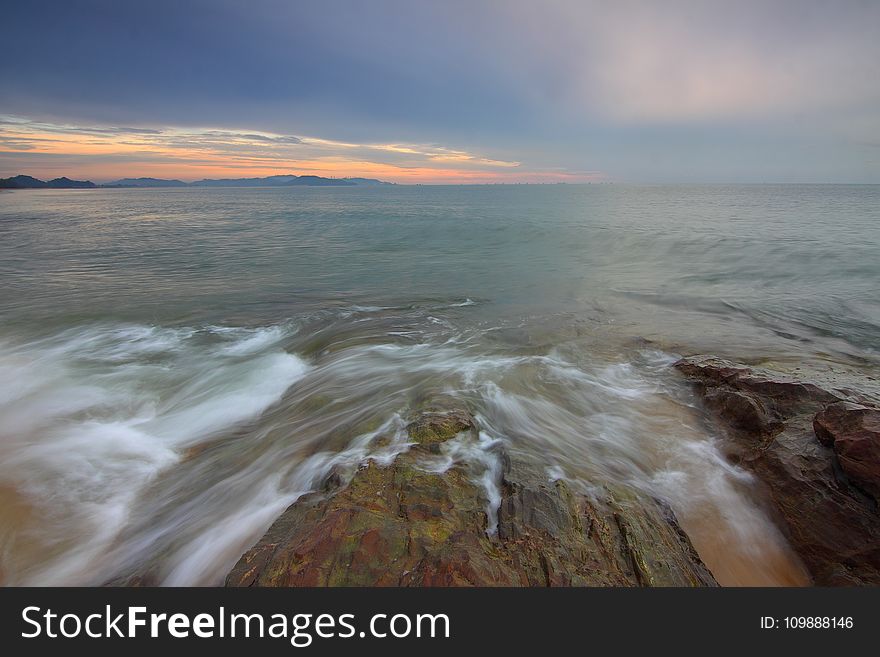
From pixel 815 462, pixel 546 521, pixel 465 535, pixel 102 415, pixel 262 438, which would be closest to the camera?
pixel 465 535

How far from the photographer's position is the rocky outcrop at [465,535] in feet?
11.8

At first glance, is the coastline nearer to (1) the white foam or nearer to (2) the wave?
(2) the wave

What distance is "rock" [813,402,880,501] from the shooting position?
4.83 meters

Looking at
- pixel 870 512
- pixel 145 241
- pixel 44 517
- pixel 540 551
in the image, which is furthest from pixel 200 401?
pixel 145 241

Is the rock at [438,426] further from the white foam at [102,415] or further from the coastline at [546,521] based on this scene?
the white foam at [102,415]

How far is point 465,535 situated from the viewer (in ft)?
13.4

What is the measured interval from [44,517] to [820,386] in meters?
11.4

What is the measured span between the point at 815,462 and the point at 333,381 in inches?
309

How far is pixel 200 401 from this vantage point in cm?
857

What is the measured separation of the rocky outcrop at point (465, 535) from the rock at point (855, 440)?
7.06ft

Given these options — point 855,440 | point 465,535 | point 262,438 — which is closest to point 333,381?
point 262,438

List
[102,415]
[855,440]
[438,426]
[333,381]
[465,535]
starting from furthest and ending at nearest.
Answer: [333,381], [102,415], [438,426], [855,440], [465,535]

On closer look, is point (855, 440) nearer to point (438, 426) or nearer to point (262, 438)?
point (438, 426)

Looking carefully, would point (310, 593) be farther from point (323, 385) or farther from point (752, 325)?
point (752, 325)
